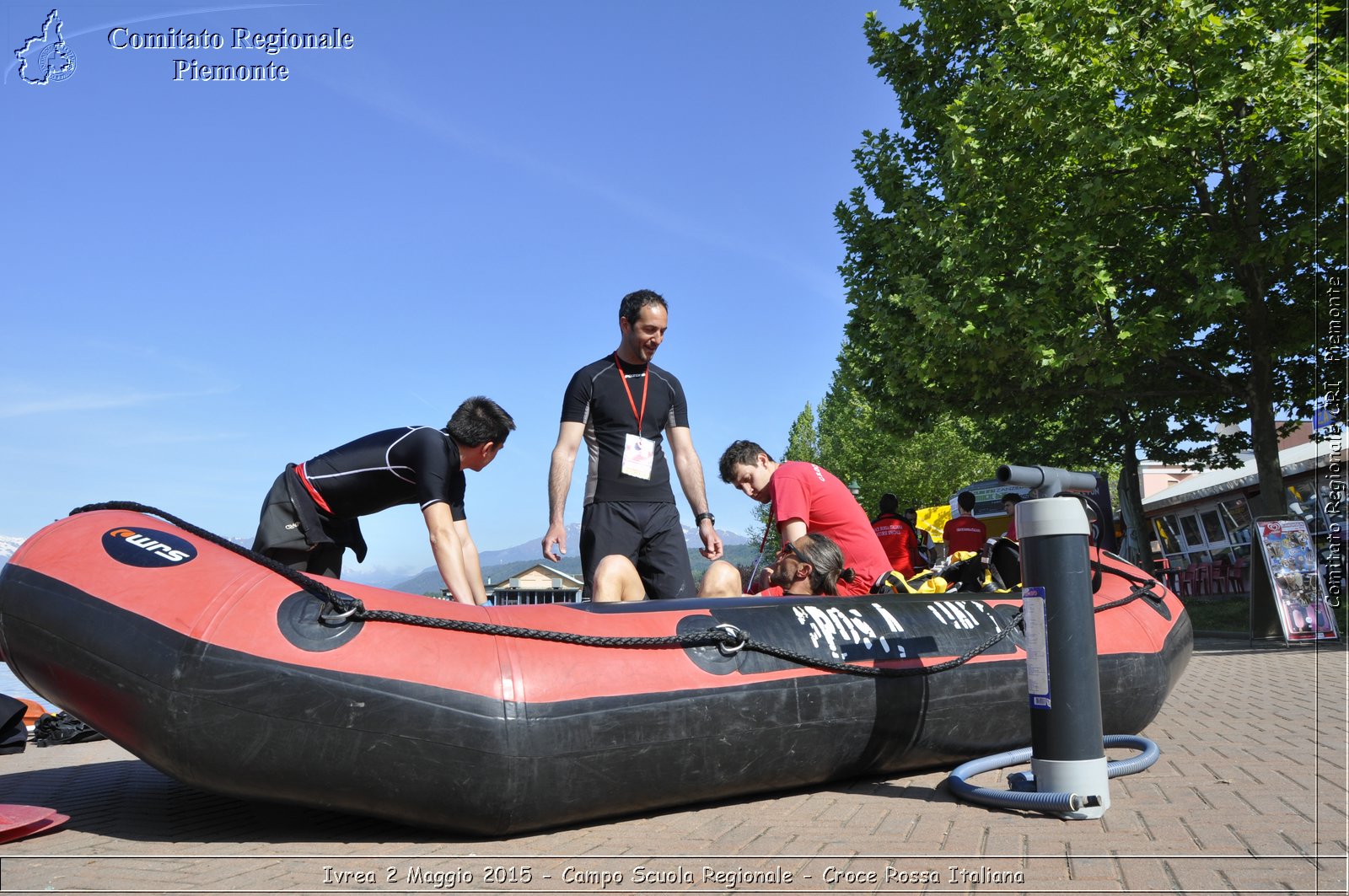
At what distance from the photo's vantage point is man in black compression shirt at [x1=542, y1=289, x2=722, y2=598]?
534 cm

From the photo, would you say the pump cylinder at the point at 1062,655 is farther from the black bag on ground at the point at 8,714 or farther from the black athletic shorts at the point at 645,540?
Result: the black bag on ground at the point at 8,714

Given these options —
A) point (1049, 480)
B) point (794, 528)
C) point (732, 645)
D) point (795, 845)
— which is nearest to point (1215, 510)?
point (794, 528)

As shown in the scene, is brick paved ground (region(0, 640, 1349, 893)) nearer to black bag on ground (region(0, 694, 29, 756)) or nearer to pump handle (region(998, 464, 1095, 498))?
black bag on ground (region(0, 694, 29, 756))

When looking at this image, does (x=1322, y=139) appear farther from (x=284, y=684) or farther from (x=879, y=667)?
(x=284, y=684)

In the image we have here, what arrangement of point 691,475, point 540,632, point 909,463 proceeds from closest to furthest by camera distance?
point 540,632 → point 691,475 → point 909,463

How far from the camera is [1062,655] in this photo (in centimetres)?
356

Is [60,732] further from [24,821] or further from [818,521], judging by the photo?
[818,521]

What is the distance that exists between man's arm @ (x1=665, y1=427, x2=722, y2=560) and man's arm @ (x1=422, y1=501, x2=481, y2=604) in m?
1.74

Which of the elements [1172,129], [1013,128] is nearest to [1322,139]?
[1172,129]

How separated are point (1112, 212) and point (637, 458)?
9931mm

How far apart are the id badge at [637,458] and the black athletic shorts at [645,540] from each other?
17 centimetres

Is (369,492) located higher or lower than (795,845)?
higher

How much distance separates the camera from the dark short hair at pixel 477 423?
484cm

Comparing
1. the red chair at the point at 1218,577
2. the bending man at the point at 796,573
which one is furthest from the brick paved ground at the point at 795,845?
the red chair at the point at 1218,577
